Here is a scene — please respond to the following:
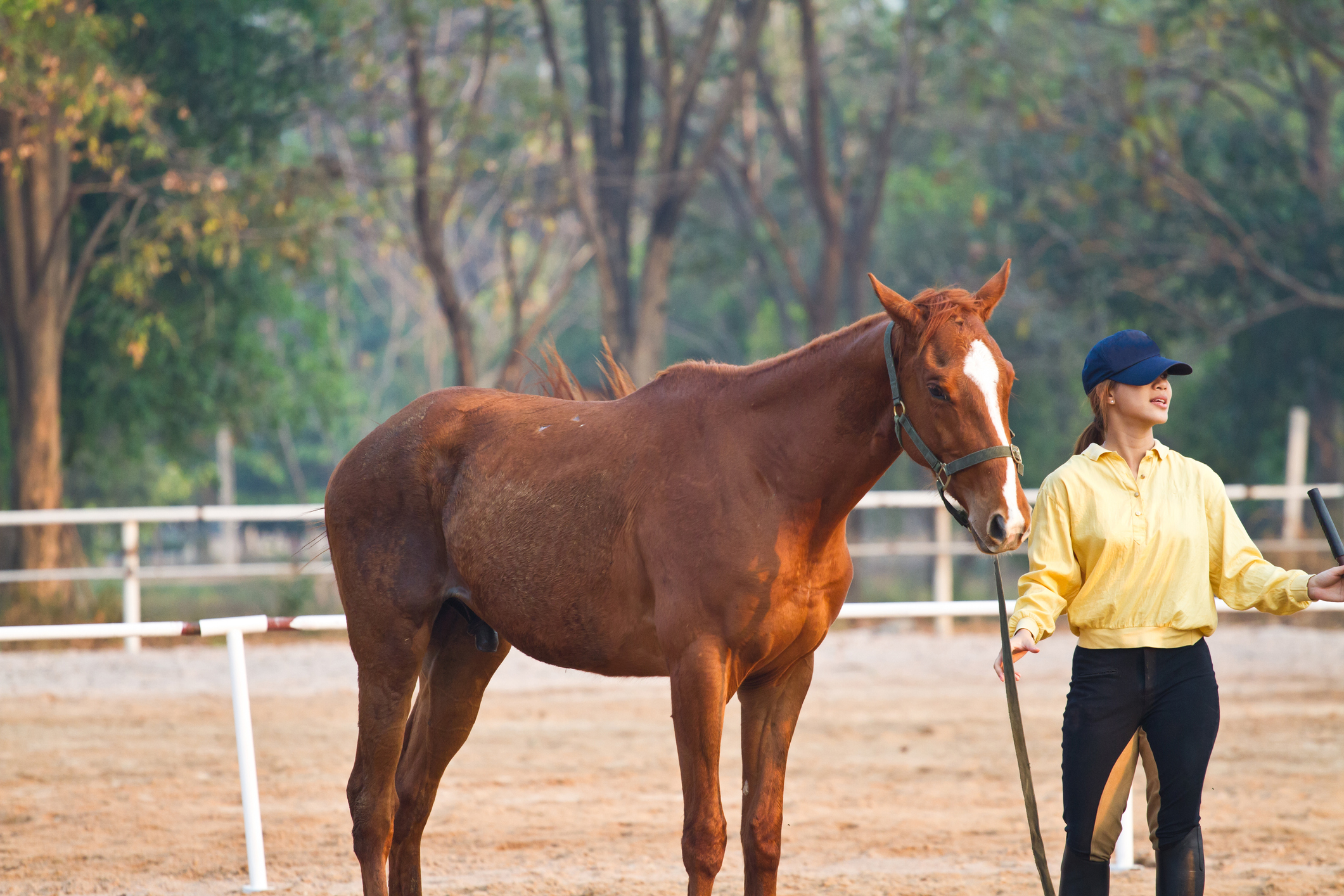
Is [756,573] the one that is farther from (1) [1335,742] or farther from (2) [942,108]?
(2) [942,108]

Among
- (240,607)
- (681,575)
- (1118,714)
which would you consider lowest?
(240,607)

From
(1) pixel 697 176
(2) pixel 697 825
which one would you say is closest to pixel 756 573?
(2) pixel 697 825

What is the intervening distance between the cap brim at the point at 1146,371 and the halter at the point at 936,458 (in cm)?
32

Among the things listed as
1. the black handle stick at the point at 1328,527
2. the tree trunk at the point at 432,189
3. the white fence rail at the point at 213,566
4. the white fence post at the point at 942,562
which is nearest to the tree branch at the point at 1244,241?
the white fence rail at the point at 213,566

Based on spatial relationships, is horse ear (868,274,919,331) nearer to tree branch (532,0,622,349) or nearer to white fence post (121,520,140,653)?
white fence post (121,520,140,653)

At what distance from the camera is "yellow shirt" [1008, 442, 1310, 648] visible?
3.18 metres

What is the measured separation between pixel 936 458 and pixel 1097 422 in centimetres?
51

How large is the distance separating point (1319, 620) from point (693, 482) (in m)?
11.9

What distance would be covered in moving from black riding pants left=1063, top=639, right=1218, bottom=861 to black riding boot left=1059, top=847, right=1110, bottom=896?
9 centimetres

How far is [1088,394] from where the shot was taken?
11.3ft

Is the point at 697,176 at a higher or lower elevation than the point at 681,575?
higher

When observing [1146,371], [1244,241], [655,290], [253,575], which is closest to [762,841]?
[1146,371]

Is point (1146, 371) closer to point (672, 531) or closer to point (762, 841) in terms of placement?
point (672, 531)

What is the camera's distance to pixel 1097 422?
3363 millimetres
